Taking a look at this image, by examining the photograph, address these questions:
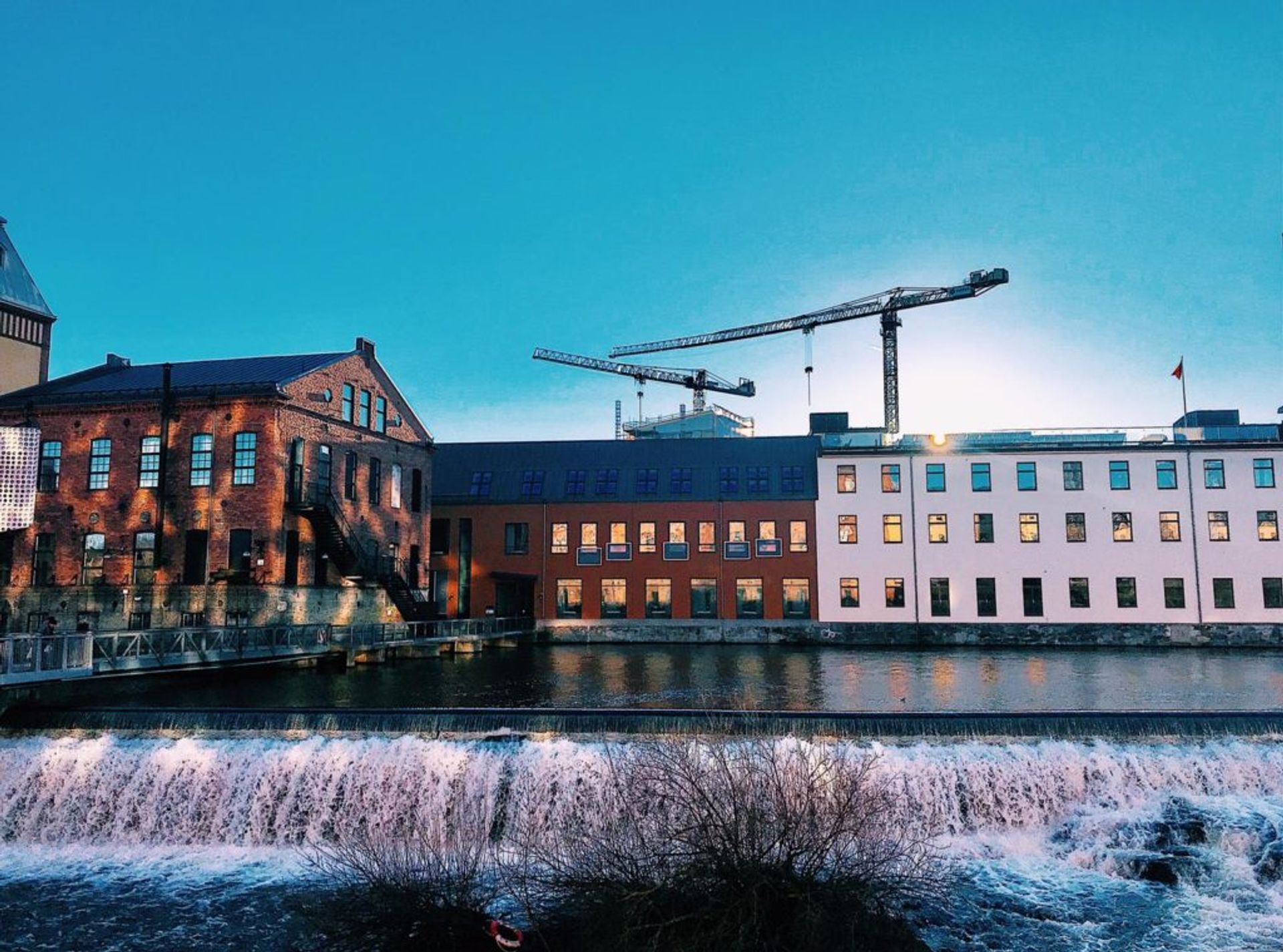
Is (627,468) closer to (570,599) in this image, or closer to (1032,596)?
(570,599)

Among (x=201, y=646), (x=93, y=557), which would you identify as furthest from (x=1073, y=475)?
(x=93, y=557)

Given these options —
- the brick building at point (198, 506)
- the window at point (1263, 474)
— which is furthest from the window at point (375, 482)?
the window at point (1263, 474)

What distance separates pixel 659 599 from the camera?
148 feet

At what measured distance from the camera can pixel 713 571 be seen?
45.0 meters

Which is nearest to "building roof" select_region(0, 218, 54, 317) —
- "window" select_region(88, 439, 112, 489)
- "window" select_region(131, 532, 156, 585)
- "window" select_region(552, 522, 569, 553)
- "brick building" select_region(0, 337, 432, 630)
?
"brick building" select_region(0, 337, 432, 630)

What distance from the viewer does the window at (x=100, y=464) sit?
32.2 m

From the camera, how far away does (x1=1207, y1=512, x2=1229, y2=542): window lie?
40844 mm

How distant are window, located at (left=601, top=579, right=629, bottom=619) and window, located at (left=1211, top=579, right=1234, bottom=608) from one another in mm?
25592

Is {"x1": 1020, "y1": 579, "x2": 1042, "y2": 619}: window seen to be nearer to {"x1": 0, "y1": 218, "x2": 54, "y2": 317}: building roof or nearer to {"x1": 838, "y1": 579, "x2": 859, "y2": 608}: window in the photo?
{"x1": 838, "y1": 579, "x2": 859, "y2": 608}: window

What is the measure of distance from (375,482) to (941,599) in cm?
A: 2499

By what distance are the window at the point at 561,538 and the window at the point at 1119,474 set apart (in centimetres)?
2493

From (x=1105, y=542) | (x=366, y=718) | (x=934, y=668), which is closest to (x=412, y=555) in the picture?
(x=934, y=668)

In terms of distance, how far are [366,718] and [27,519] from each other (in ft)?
75.6

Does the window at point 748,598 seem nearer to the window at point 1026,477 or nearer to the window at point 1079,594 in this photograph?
the window at point 1026,477
